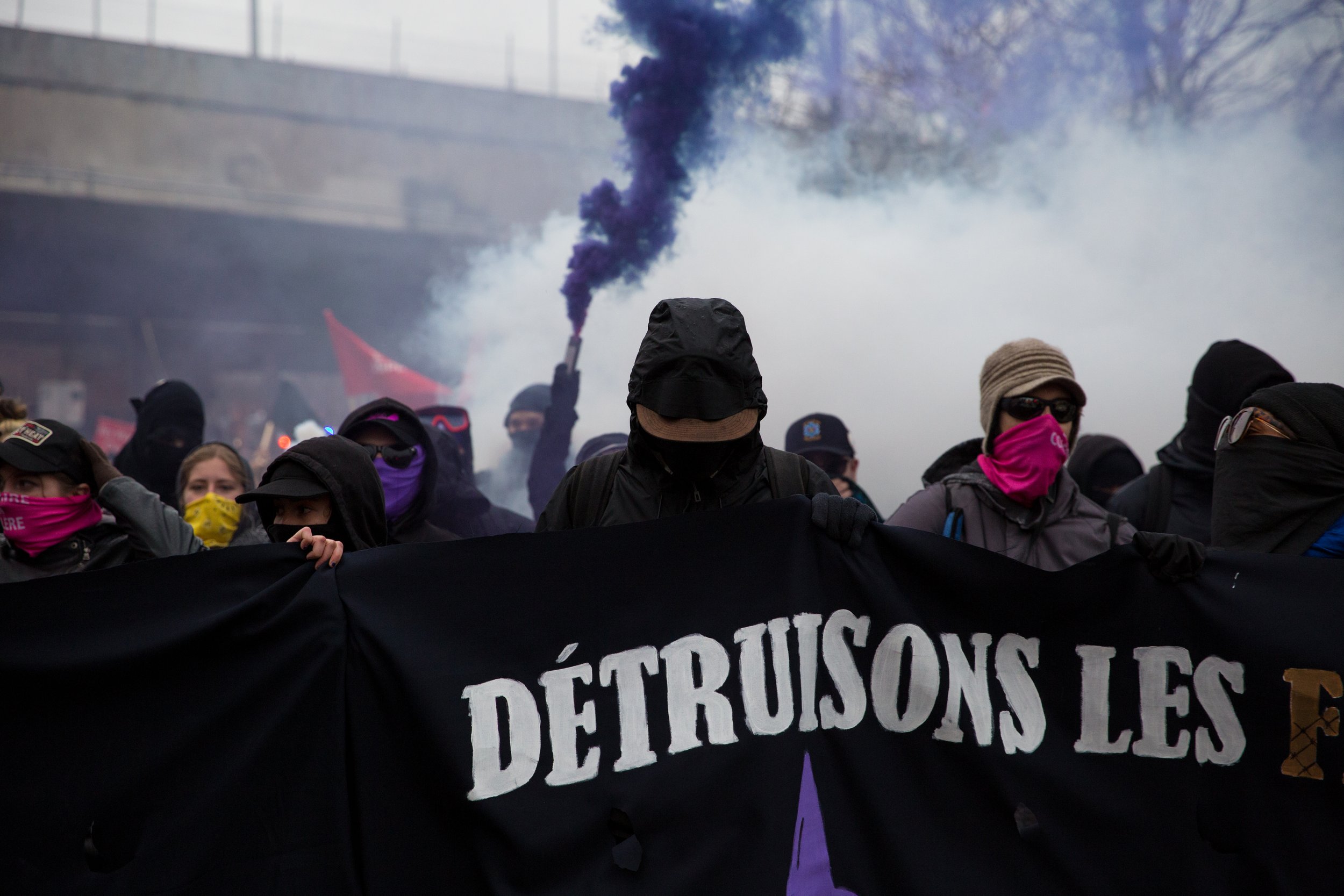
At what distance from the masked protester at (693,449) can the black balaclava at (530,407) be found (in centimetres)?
421

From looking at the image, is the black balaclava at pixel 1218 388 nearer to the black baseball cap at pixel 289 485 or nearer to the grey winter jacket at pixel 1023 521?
the grey winter jacket at pixel 1023 521

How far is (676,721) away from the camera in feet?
7.46

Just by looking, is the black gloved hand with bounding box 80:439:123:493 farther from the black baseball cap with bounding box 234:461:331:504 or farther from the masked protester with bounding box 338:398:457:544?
the masked protester with bounding box 338:398:457:544

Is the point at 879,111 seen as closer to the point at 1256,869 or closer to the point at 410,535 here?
the point at 410,535

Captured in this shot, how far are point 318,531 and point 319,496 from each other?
82mm

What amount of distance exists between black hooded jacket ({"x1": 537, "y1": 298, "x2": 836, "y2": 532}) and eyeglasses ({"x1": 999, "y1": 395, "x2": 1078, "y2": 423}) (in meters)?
0.54

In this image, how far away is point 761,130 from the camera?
8.60 meters

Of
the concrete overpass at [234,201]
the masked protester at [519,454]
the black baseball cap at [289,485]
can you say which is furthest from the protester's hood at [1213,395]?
the concrete overpass at [234,201]

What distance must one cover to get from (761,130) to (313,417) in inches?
190

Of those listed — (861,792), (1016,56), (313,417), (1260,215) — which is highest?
(1016,56)

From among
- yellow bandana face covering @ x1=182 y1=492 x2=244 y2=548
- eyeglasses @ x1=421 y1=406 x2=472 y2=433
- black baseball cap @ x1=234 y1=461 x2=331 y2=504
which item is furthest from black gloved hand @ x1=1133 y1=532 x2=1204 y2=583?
eyeglasses @ x1=421 y1=406 x2=472 y2=433

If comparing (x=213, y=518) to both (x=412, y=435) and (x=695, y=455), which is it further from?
(x=695, y=455)

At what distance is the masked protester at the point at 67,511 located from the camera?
2.80 m

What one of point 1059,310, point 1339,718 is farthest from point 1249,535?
point 1059,310
